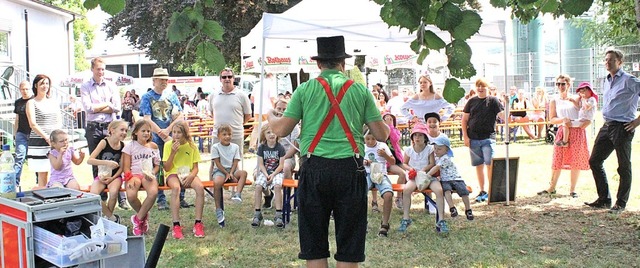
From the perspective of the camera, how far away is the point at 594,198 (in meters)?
8.70

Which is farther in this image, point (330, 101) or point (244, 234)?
point (244, 234)

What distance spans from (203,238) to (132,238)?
2923 mm

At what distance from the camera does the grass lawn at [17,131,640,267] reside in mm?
5812

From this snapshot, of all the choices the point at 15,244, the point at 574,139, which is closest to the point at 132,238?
the point at 15,244

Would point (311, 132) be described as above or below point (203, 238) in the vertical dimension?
above

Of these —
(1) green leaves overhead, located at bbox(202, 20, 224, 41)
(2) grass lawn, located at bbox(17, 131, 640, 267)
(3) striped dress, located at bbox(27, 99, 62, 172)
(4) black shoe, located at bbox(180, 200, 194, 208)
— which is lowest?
(2) grass lawn, located at bbox(17, 131, 640, 267)

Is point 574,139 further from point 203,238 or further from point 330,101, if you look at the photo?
point 330,101

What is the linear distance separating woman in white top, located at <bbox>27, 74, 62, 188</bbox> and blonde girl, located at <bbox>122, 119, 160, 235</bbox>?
1.61 m

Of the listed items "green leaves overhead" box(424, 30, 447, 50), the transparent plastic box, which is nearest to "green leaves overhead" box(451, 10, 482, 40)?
"green leaves overhead" box(424, 30, 447, 50)

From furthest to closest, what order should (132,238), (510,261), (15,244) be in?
(510,261) < (132,238) < (15,244)

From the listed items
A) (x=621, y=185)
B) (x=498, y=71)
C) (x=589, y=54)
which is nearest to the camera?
(x=621, y=185)

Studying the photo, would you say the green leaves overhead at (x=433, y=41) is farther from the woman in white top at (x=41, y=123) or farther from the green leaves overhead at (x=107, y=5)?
the woman in white top at (x=41, y=123)

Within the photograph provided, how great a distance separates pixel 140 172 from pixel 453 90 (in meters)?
4.51

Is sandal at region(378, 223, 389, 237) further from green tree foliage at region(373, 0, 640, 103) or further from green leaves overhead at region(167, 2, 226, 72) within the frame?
green leaves overhead at region(167, 2, 226, 72)
